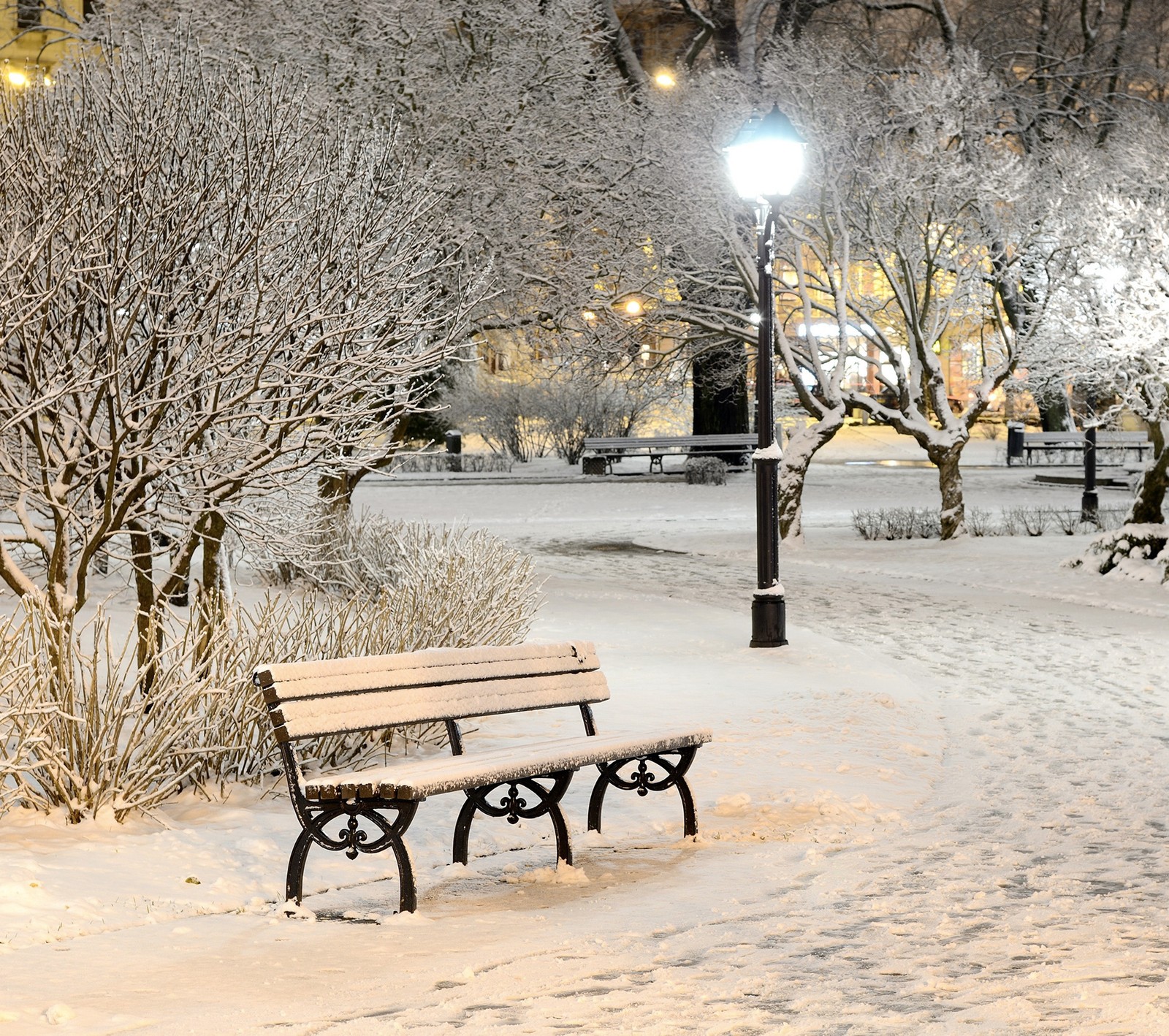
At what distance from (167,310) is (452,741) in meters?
3.01

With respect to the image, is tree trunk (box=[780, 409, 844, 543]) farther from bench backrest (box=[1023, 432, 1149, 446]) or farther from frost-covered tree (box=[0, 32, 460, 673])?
bench backrest (box=[1023, 432, 1149, 446])

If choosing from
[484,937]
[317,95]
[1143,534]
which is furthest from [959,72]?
[484,937]

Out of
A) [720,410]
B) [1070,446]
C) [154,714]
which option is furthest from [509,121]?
[1070,446]

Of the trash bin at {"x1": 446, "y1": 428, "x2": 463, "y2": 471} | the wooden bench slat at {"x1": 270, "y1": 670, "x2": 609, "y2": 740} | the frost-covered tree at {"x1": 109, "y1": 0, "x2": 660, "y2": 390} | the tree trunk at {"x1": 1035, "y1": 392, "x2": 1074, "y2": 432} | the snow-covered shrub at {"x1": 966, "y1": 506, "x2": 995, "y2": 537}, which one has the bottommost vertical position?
the snow-covered shrub at {"x1": 966, "y1": 506, "x2": 995, "y2": 537}

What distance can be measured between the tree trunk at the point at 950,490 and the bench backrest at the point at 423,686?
1660 cm

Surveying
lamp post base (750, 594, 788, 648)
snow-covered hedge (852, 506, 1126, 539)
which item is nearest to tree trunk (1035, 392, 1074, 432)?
→ snow-covered hedge (852, 506, 1126, 539)

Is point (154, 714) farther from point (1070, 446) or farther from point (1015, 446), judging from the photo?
point (1015, 446)

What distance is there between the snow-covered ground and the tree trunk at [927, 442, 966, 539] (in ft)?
37.2

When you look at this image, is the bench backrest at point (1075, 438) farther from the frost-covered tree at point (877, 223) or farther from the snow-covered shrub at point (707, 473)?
the frost-covered tree at point (877, 223)

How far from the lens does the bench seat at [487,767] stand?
5543 millimetres

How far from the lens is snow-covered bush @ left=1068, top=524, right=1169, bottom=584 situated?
1848 cm

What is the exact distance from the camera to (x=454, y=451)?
45875mm

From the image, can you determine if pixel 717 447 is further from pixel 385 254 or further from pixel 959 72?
pixel 385 254

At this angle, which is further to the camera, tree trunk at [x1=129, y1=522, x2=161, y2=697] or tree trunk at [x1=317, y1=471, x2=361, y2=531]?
tree trunk at [x1=317, y1=471, x2=361, y2=531]
